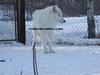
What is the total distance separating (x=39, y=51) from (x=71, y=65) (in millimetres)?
1853

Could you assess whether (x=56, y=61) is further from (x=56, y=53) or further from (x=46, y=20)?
(x=46, y=20)

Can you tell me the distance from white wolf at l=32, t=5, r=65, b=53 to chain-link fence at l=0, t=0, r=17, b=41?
5.76 ft

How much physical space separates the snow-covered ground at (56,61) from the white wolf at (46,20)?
318 mm

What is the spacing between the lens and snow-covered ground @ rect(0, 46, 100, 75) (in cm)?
621

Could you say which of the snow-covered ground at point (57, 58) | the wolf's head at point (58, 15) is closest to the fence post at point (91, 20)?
the snow-covered ground at point (57, 58)

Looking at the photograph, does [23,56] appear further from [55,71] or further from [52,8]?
[55,71]

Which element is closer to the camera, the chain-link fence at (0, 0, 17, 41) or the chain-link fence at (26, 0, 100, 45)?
the chain-link fence at (26, 0, 100, 45)

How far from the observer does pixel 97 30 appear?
11.5m

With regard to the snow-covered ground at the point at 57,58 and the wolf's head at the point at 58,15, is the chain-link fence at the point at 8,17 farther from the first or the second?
the wolf's head at the point at 58,15

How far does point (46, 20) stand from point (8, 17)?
9.06 feet

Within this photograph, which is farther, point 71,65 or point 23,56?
point 23,56

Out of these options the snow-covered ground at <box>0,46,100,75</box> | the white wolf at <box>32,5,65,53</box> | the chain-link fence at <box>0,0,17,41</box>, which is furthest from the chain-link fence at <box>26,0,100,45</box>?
the white wolf at <box>32,5,65,53</box>

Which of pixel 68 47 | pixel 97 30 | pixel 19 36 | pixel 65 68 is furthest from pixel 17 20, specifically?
pixel 65 68

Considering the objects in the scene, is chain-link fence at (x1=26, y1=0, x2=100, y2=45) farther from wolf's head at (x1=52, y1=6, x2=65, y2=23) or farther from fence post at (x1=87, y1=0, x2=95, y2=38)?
wolf's head at (x1=52, y1=6, x2=65, y2=23)
